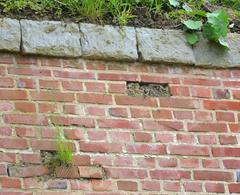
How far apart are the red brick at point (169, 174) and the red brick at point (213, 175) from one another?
0.05 m

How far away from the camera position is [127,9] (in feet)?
12.6

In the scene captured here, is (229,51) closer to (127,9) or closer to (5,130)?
(127,9)

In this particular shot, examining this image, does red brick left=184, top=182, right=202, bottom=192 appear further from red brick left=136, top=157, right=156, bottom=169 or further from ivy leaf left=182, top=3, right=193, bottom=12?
ivy leaf left=182, top=3, right=193, bottom=12

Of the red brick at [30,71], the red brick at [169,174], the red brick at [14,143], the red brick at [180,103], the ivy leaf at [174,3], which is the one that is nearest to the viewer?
the red brick at [14,143]

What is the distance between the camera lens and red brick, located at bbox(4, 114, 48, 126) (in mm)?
3250

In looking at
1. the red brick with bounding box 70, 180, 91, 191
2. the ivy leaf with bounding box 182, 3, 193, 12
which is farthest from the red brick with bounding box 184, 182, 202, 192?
the ivy leaf with bounding box 182, 3, 193, 12

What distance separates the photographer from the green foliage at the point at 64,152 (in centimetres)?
319

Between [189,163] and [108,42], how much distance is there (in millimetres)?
891

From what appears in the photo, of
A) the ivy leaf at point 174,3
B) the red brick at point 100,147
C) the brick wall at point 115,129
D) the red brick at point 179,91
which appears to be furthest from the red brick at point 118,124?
the ivy leaf at point 174,3

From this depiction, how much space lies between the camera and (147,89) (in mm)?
3545

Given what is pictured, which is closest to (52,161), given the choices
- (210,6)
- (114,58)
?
(114,58)

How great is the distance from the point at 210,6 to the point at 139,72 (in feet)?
3.11

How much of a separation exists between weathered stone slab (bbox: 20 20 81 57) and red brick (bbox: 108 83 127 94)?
0.91 ft

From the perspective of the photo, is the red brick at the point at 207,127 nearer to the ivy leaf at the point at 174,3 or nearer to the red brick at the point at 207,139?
the red brick at the point at 207,139
